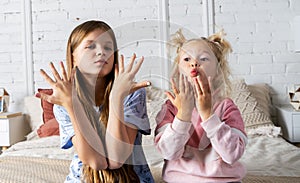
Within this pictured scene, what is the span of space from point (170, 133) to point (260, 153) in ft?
3.16

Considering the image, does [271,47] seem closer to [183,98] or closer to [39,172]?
[39,172]

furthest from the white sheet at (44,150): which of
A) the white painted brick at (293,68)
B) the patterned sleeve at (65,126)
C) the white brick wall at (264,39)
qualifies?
the white painted brick at (293,68)

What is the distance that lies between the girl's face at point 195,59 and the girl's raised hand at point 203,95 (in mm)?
13

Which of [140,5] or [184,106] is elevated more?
[140,5]

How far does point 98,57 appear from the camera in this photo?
91cm

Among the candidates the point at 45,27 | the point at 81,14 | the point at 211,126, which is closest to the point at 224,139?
the point at 211,126

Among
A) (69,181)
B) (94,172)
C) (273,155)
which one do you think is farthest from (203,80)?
(273,155)

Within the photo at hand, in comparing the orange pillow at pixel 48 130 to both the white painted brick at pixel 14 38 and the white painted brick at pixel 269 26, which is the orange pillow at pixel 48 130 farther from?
the white painted brick at pixel 269 26

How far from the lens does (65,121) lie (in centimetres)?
113

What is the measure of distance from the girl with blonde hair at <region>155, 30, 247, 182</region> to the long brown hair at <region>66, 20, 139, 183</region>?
12 cm

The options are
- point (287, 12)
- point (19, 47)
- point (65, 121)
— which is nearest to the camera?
point (65, 121)

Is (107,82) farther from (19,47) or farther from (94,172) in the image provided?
(19,47)

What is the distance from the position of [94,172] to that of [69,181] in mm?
133

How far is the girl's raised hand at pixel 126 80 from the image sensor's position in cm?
90
